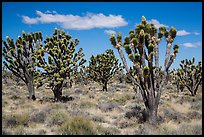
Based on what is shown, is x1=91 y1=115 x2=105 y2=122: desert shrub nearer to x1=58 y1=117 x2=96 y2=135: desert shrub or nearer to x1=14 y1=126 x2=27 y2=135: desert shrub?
x1=58 y1=117 x2=96 y2=135: desert shrub

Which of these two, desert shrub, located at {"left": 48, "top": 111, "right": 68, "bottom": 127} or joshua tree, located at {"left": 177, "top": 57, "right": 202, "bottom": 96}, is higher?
joshua tree, located at {"left": 177, "top": 57, "right": 202, "bottom": 96}

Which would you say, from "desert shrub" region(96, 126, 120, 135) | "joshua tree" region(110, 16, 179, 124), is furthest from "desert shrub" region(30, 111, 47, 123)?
"joshua tree" region(110, 16, 179, 124)

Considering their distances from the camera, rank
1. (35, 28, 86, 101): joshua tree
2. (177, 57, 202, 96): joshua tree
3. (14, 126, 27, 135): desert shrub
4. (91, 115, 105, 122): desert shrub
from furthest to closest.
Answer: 1. (177, 57, 202, 96): joshua tree
2. (35, 28, 86, 101): joshua tree
3. (91, 115, 105, 122): desert shrub
4. (14, 126, 27, 135): desert shrub

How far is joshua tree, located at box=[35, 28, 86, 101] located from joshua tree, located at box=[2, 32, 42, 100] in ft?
2.71

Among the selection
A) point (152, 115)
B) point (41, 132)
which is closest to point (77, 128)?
point (41, 132)

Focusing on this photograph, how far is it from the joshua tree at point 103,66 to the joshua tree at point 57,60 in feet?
27.4

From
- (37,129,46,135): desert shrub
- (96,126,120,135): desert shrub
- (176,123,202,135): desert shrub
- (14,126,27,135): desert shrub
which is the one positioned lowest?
(176,123,202,135): desert shrub

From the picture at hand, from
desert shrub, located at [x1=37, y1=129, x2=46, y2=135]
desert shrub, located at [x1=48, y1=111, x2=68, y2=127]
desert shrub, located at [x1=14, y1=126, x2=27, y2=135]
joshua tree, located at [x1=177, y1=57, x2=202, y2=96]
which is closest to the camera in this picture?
desert shrub, located at [x1=14, y1=126, x2=27, y2=135]

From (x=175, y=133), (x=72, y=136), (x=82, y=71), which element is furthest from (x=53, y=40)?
(x=82, y=71)

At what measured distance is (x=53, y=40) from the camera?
16.5 meters

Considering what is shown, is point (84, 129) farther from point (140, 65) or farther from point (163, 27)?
point (163, 27)

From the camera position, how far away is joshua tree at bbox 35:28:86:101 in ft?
52.1

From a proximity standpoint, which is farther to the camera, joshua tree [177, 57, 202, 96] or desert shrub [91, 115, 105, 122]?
joshua tree [177, 57, 202, 96]

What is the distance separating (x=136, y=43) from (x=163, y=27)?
147 centimetres
